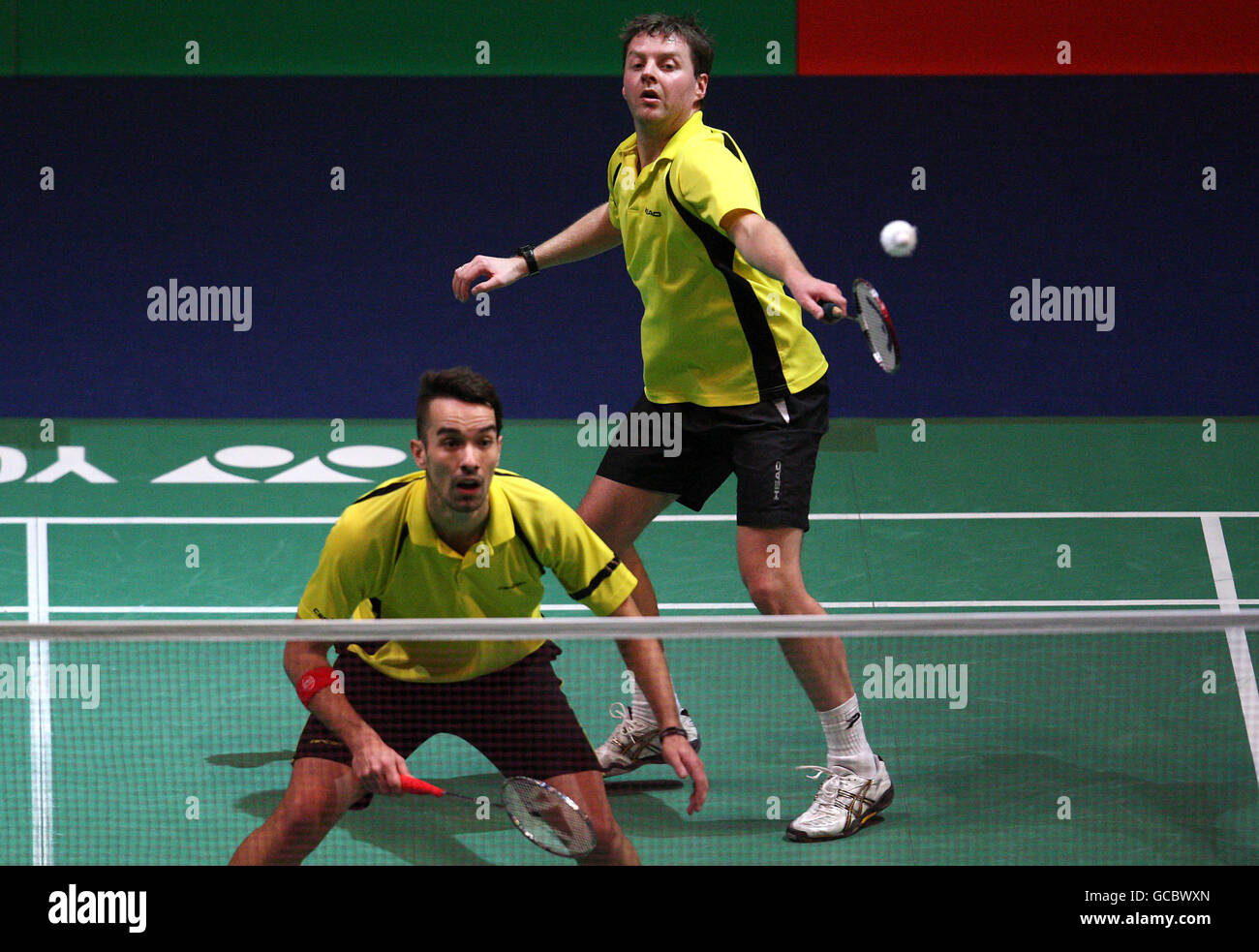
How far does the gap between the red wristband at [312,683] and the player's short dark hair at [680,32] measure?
195cm

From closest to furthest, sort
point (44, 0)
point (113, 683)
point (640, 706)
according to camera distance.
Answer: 1. point (640, 706)
2. point (113, 683)
3. point (44, 0)

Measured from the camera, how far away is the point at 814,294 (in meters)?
3.49

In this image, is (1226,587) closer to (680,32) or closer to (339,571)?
(680,32)

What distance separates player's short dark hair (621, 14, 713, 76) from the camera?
172 inches

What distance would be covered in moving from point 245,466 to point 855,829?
453 centimetres

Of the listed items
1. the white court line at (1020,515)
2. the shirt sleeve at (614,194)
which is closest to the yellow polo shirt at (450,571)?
the shirt sleeve at (614,194)

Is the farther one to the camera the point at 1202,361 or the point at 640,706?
the point at 1202,361

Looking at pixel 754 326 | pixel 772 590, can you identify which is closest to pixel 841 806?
pixel 772 590

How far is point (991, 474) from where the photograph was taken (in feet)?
25.2

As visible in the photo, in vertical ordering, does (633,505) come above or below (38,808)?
above
